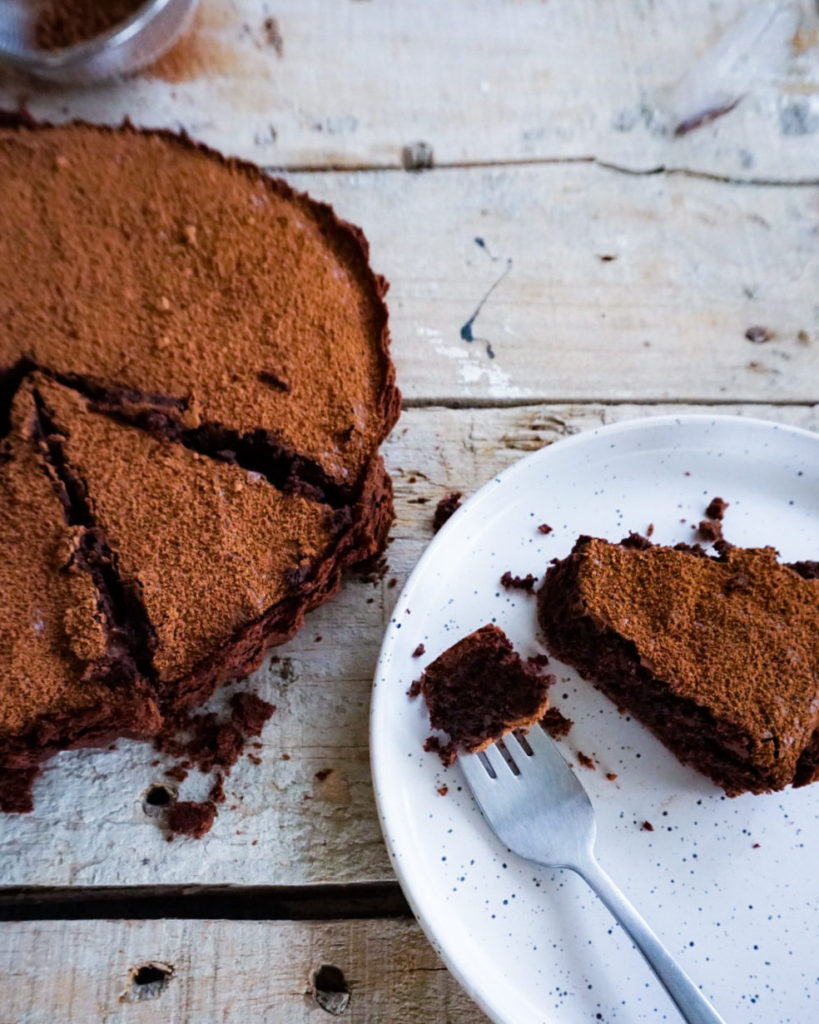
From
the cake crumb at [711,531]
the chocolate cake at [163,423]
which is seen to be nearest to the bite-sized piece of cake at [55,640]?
the chocolate cake at [163,423]

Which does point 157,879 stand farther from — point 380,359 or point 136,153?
point 136,153

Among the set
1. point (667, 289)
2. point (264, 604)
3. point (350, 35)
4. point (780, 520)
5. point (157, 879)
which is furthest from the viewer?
point (350, 35)

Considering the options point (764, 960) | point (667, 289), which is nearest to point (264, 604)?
point (764, 960)

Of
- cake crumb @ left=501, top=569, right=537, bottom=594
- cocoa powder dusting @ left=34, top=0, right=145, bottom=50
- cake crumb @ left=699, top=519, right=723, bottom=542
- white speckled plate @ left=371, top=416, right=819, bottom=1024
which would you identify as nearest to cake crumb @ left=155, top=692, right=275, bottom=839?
white speckled plate @ left=371, top=416, right=819, bottom=1024

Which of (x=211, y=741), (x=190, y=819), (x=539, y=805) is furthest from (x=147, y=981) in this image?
(x=539, y=805)

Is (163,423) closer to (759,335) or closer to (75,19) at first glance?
(75,19)

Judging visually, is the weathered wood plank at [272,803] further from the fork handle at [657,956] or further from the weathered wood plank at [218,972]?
the fork handle at [657,956]
